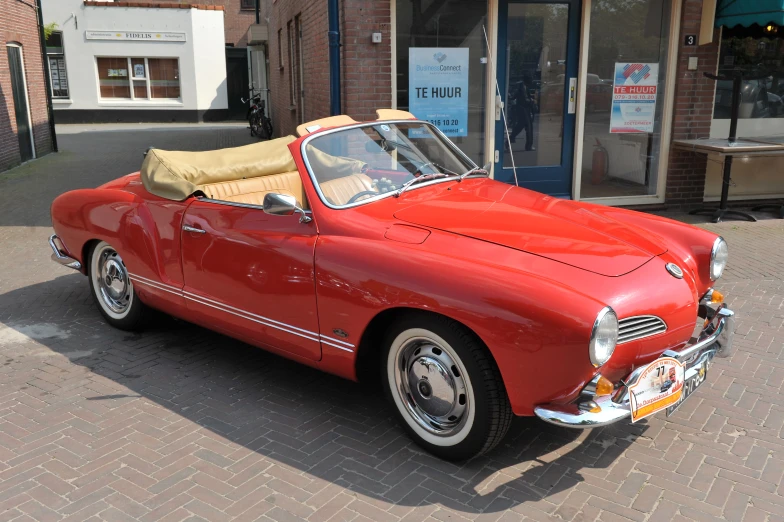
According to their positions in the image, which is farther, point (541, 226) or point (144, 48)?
point (144, 48)

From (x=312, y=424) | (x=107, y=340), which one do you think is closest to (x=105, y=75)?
(x=107, y=340)

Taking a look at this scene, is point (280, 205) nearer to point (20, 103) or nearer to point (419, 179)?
point (419, 179)

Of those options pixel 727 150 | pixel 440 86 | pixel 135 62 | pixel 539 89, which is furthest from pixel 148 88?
pixel 727 150

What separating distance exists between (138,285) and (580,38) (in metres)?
6.55

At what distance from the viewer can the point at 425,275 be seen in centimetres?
330

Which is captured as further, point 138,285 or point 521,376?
point 138,285

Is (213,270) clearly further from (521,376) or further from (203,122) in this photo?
(203,122)

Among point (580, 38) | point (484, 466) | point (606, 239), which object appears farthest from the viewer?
point (580, 38)

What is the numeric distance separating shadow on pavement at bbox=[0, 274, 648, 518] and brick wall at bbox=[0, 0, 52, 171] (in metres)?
10.3

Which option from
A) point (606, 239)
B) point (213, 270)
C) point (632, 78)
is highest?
point (632, 78)

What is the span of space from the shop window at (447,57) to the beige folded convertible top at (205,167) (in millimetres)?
3718

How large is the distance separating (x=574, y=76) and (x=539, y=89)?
1.56ft

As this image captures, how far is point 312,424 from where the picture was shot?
3879mm

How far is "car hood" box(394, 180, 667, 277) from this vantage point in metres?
3.44
